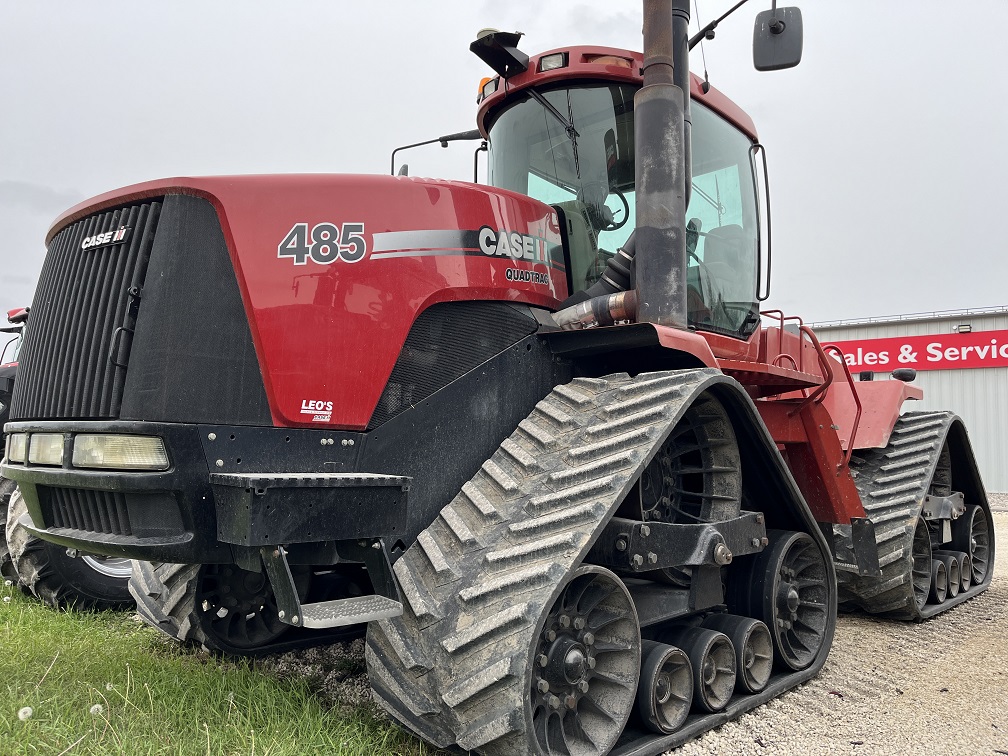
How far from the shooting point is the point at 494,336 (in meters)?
3.51

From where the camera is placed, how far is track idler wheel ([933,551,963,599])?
20.9 ft

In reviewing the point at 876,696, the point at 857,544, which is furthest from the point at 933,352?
the point at 876,696

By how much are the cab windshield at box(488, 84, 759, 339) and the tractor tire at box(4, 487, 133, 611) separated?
3766 mm

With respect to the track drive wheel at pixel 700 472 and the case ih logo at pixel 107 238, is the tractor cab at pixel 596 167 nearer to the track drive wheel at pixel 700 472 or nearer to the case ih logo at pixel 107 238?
the track drive wheel at pixel 700 472

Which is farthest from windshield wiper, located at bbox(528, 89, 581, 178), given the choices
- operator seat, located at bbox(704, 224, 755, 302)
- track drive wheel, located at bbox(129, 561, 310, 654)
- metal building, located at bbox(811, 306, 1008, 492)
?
metal building, located at bbox(811, 306, 1008, 492)

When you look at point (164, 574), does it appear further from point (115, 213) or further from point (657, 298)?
point (657, 298)

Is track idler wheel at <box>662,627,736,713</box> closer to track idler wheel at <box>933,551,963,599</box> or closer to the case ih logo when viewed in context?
the case ih logo

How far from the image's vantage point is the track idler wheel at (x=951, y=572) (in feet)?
20.9

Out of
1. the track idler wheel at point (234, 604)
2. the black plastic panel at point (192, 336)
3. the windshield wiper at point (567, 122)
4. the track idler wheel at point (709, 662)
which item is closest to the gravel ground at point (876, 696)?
the track idler wheel at point (709, 662)

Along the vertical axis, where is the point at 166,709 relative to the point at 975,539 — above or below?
above

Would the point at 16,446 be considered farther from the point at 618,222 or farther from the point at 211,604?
the point at 618,222

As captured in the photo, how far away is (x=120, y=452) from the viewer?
107 inches

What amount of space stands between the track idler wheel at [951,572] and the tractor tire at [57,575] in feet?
19.4

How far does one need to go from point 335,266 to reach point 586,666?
165 cm
